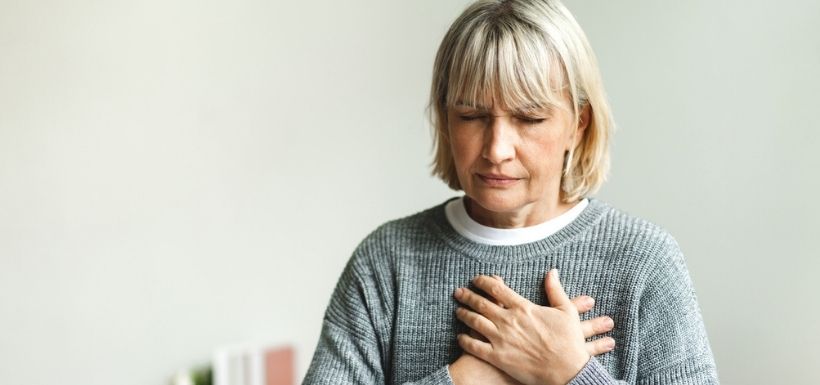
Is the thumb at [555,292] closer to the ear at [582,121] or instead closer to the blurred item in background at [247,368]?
the ear at [582,121]

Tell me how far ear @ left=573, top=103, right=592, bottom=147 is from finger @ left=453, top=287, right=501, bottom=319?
280 mm

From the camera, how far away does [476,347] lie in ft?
4.54

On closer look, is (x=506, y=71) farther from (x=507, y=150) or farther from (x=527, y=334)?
(x=527, y=334)

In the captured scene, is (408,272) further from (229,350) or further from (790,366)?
(229,350)

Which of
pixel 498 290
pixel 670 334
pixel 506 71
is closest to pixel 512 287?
pixel 498 290

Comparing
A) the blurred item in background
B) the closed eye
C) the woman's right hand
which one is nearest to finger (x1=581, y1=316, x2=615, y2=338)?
the woman's right hand

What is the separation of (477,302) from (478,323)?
0.12 ft

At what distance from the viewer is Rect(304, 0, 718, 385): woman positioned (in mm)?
1328

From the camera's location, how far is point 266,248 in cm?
298

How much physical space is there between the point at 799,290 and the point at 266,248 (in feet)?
5.34

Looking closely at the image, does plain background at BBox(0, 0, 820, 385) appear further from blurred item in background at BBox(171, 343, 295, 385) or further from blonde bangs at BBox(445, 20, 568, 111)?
blonde bangs at BBox(445, 20, 568, 111)

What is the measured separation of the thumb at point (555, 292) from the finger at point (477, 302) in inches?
3.1

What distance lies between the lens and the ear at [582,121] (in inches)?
55.6

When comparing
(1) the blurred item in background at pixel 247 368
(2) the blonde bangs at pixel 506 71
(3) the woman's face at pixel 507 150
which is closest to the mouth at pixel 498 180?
(3) the woman's face at pixel 507 150
